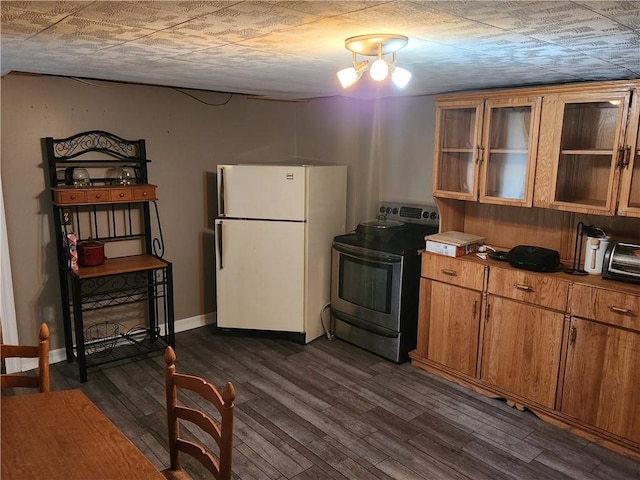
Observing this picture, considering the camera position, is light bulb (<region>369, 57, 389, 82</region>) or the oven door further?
the oven door

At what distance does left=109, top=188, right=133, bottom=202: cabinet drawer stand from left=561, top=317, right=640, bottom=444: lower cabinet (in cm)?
302

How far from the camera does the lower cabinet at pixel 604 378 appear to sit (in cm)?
271

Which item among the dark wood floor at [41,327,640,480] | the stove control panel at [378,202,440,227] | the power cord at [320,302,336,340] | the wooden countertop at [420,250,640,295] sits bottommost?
the dark wood floor at [41,327,640,480]

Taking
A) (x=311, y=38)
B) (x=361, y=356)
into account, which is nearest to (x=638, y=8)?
(x=311, y=38)

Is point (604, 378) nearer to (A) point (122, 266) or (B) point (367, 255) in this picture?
(B) point (367, 255)

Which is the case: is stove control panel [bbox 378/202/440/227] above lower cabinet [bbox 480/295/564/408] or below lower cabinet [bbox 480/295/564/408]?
above

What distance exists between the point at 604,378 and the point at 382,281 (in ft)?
5.14

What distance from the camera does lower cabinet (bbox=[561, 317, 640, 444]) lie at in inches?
107

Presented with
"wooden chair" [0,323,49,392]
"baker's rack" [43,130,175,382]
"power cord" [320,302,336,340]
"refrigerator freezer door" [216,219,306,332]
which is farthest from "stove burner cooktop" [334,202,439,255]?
"wooden chair" [0,323,49,392]

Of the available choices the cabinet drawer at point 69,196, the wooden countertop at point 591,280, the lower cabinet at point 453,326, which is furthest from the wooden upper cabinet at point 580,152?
the cabinet drawer at point 69,196

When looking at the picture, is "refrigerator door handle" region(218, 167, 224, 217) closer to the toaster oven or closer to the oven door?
the oven door

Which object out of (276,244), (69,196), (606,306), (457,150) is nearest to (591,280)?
(606,306)

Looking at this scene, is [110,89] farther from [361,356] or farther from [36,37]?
[361,356]

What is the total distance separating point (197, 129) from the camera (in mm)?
4254
